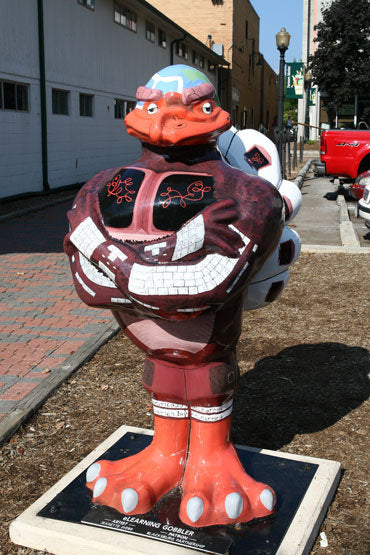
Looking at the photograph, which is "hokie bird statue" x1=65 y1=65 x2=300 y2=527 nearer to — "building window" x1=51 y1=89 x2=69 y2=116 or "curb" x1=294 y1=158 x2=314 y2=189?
"building window" x1=51 y1=89 x2=69 y2=116

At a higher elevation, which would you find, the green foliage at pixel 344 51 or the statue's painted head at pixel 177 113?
the green foliage at pixel 344 51

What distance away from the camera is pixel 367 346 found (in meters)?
5.11

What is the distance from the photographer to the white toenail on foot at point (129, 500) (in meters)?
2.55

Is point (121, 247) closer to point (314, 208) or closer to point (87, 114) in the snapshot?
point (314, 208)

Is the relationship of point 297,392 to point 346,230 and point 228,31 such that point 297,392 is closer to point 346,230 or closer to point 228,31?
point 346,230

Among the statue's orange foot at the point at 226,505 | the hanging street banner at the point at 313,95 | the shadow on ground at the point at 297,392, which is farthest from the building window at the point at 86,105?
the hanging street banner at the point at 313,95

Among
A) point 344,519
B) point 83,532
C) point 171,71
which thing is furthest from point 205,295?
point 344,519

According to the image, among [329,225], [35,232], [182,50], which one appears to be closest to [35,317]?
[35,232]

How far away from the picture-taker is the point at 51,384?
421cm

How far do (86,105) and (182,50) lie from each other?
10093mm

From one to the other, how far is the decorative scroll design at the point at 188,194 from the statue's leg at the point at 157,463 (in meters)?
0.76

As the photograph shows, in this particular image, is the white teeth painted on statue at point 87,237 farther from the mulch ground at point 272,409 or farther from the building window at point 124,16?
the building window at point 124,16

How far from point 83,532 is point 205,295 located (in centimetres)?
118

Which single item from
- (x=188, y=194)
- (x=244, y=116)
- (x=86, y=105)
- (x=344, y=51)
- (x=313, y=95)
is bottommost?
(x=188, y=194)
